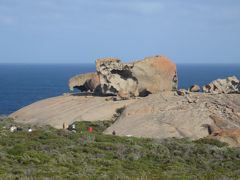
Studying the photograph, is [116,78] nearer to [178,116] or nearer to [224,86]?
[224,86]

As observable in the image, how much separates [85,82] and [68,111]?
11.6 meters

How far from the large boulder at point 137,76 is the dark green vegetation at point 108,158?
1768 cm

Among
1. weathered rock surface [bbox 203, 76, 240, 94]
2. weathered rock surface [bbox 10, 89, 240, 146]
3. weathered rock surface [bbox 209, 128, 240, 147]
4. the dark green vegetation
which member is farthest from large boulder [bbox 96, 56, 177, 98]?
the dark green vegetation

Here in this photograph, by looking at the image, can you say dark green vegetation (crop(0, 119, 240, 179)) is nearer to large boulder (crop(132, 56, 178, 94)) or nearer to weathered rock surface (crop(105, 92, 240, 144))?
weathered rock surface (crop(105, 92, 240, 144))

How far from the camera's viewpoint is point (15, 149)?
2620 centimetres

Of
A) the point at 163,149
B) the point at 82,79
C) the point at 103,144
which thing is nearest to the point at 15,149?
the point at 103,144

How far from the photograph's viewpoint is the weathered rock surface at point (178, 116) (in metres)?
38.4

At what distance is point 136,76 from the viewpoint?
166ft

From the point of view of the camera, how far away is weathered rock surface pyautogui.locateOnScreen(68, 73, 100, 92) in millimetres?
58594

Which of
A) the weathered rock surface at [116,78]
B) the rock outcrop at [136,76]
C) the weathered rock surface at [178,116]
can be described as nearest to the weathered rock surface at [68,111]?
the weathered rock surface at [116,78]

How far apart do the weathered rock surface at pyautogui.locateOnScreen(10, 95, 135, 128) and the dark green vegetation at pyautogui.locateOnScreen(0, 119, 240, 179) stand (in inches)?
488

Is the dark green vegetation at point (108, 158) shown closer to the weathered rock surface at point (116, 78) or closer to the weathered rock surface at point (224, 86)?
the weathered rock surface at point (224, 86)

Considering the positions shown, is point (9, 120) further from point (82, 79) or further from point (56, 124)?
point (82, 79)

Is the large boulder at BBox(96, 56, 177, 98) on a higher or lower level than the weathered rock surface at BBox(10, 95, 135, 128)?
higher
